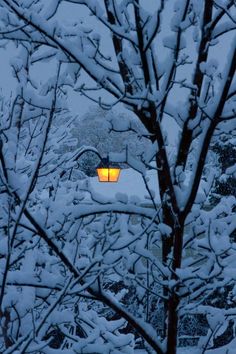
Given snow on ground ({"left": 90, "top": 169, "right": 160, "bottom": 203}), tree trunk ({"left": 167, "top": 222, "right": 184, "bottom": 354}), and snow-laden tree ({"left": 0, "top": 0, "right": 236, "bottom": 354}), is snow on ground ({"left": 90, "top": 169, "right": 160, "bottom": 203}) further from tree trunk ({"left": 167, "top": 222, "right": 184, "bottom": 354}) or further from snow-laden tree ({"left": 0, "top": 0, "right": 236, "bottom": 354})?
tree trunk ({"left": 167, "top": 222, "right": 184, "bottom": 354})

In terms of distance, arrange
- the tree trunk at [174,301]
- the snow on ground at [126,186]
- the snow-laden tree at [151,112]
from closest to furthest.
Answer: the snow-laden tree at [151,112] < the tree trunk at [174,301] < the snow on ground at [126,186]

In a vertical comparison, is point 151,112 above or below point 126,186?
below

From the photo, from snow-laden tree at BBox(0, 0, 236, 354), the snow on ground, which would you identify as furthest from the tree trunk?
the snow on ground

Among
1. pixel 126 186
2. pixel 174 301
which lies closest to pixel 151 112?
pixel 174 301

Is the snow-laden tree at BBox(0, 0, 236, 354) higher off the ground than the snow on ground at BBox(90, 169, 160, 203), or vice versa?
the snow on ground at BBox(90, 169, 160, 203)

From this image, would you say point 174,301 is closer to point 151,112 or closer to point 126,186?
point 151,112

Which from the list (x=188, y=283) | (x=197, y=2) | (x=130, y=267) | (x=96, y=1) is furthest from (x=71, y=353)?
(x=197, y=2)

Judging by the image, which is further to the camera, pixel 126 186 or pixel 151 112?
pixel 126 186

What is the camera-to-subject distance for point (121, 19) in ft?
8.92

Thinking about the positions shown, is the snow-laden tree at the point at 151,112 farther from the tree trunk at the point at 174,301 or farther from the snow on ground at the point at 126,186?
the snow on ground at the point at 126,186

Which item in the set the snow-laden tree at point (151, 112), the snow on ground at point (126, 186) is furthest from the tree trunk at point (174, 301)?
the snow on ground at point (126, 186)

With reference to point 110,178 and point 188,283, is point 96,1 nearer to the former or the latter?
point 188,283

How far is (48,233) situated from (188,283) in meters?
0.90

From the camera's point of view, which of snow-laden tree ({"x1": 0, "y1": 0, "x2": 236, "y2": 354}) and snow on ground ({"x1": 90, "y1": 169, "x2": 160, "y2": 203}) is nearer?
snow-laden tree ({"x1": 0, "y1": 0, "x2": 236, "y2": 354})
